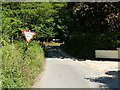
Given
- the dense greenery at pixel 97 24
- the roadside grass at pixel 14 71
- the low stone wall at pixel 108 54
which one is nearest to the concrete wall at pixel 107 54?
the low stone wall at pixel 108 54

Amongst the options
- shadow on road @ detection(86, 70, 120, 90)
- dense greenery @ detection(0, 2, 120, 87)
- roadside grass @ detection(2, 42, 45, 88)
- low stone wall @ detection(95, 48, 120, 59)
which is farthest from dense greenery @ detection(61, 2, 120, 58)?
roadside grass @ detection(2, 42, 45, 88)

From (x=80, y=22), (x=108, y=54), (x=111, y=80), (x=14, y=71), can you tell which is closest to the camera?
(x=14, y=71)

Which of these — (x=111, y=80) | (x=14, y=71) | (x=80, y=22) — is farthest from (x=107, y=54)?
(x=14, y=71)

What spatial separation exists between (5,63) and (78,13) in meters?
16.1

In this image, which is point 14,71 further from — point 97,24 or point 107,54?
point 97,24

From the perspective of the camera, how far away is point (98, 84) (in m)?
14.3

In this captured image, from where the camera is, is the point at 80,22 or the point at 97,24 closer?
the point at 97,24

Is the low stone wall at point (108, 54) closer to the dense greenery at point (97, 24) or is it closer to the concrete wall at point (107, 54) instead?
the concrete wall at point (107, 54)

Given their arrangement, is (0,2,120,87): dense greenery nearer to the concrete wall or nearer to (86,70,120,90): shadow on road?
the concrete wall

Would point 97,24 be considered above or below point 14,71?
below

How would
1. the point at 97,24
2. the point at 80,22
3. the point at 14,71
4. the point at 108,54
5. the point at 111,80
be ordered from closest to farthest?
the point at 14,71 < the point at 111,80 < the point at 108,54 < the point at 97,24 < the point at 80,22

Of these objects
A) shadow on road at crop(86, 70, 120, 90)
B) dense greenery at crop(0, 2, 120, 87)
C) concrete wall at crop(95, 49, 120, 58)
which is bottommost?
concrete wall at crop(95, 49, 120, 58)

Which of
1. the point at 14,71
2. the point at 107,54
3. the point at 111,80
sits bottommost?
the point at 107,54

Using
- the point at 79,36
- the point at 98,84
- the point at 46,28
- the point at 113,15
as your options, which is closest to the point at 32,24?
the point at 46,28
